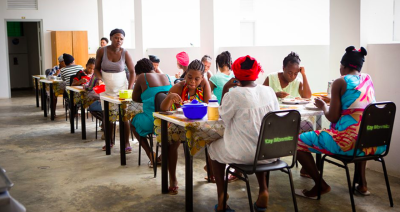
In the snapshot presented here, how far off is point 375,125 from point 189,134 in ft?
4.66

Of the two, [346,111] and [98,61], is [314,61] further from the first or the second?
[98,61]

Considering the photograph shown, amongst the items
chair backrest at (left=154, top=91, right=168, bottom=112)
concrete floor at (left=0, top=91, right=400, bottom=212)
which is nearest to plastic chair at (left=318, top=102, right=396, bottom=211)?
concrete floor at (left=0, top=91, right=400, bottom=212)

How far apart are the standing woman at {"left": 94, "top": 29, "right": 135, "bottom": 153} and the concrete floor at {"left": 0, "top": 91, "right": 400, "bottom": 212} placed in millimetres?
729

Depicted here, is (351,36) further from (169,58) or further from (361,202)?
(169,58)

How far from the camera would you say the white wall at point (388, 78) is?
4.38 m

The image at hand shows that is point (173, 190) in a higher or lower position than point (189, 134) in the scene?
lower

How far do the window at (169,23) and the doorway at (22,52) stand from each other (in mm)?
6892

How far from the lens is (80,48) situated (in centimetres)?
1355

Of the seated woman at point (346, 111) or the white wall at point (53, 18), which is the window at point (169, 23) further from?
the seated woman at point (346, 111)

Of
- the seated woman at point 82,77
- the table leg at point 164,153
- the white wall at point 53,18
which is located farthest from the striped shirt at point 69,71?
the white wall at point 53,18

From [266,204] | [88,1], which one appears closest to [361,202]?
[266,204]

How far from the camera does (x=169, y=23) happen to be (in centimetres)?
1064

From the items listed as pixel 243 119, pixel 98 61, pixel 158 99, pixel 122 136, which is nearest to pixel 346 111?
pixel 243 119

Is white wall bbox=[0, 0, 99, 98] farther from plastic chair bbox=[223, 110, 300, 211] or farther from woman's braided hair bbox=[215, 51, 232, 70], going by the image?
plastic chair bbox=[223, 110, 300, 211]
